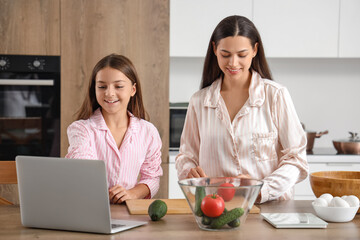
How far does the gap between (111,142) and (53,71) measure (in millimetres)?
1416

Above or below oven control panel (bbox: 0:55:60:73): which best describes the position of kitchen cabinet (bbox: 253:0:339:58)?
above

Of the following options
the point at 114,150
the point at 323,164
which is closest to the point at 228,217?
the point at 114,150

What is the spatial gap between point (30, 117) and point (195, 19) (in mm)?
1273

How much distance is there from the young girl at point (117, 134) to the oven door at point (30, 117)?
1.24 m

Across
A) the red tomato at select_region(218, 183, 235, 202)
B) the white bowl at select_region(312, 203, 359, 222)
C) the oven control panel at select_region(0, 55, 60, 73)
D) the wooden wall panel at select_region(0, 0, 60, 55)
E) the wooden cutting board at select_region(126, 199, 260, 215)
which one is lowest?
the wooden cutting board at select_region(126, 199, 260, 215)

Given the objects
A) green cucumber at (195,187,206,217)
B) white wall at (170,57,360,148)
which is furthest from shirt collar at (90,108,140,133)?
white wall at (170,57,360,148)

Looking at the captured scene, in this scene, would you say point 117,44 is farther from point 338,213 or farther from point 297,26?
point 338,213

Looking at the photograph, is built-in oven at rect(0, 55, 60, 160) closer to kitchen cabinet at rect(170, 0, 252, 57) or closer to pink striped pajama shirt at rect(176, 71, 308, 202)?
kitchen cabinet at rect(170, 0, 252, 57)

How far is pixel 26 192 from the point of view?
4.66 ft

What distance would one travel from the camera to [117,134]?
207 centimetres

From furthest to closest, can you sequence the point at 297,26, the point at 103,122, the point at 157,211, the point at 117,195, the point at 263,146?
the point at 297,26 → the point at 103,122 → the point at 263,146 → the point at 117,195 → the point at 157,211

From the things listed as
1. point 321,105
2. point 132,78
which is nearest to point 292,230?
point 132,78

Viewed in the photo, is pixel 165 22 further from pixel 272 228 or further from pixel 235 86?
pixel 272 228

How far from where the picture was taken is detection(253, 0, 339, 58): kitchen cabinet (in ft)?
11.6
